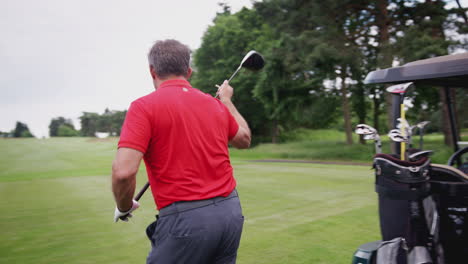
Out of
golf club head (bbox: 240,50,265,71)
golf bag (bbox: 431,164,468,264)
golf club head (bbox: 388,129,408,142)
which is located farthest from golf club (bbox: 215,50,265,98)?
golf bag (bbox: 431,164,468,264)

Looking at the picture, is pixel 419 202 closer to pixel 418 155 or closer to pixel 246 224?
pixel 418 155

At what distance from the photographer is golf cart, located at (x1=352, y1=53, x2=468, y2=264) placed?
271cm

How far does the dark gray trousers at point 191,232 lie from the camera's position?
1867mm

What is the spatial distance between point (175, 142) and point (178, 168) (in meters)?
0.13

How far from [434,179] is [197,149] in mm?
2143

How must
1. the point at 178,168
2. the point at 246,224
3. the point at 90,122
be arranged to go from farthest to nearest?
the point at 90,122 < the point at 246,224 < the point at 178,168

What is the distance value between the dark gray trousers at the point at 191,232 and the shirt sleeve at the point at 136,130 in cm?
34

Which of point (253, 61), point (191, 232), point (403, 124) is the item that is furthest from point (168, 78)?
point (403, 124)

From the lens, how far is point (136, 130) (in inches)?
71.7

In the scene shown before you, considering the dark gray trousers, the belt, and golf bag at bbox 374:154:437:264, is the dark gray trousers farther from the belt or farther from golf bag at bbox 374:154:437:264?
golf bag at bbox 374:154:437:264

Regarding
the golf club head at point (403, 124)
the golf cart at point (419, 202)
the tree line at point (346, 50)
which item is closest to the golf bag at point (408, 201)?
the golf cart at point (419, 202)

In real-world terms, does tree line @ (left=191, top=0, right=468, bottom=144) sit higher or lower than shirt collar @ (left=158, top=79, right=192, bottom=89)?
higher

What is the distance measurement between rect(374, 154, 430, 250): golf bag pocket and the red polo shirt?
4.37ft

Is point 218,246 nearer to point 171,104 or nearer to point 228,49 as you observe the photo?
point 171,104
